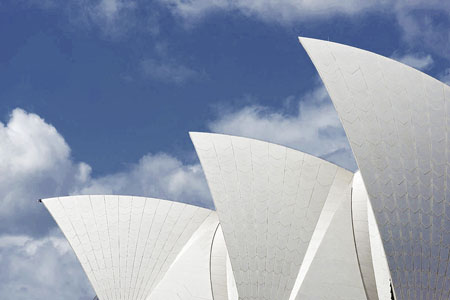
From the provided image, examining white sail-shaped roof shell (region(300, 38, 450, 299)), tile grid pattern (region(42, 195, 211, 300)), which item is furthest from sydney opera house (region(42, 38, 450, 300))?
tile grid pattern (region(42, 195, 211, 300))

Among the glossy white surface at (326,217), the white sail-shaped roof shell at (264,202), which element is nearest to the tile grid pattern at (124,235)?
the white sail-shaped roof shell at (264,202)

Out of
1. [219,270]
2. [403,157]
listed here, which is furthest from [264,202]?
[403,157]

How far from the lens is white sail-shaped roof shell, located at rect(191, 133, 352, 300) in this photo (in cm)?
2100

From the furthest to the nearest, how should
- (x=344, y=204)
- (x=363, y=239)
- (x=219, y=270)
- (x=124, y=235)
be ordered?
(x=124, y=235) → (x=219, y=270) → (x=344, y=204) → (x=363, y=239)

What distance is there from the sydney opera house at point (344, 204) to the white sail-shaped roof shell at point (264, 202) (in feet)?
0.15

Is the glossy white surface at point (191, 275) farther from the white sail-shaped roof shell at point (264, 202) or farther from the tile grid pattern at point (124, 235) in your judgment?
the white sail-shaped roof shell at point (264, 202)

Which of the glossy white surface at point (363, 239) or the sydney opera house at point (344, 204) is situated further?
the glossy white surface at point (363, 239)

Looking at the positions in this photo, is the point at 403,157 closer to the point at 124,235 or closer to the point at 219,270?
the point at 219,270

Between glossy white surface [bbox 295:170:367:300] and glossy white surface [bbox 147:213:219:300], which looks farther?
glossy white surface [bbox 147:213:219:300]

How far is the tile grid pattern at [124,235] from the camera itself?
27.9m

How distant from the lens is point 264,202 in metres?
22.0

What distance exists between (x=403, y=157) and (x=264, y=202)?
20.4 ft

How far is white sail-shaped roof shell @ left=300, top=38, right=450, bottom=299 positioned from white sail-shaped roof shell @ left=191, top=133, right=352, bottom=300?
3705 mm

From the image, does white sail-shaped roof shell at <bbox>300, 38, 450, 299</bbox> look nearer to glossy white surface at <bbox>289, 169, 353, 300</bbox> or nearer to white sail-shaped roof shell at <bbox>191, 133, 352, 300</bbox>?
glossy white surface at <bbox>289, 169, 353, 300</bbox>
